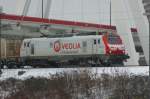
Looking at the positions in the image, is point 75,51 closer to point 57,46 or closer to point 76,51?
point 76,51

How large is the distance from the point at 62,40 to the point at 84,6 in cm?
4840

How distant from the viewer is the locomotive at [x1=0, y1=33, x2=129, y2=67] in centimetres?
3634

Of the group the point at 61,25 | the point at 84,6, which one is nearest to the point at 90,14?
the point at 84,6

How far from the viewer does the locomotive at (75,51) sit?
3634 cm

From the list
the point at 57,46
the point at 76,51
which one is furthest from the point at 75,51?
the point at 57,46

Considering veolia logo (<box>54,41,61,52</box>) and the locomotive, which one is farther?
veolia logo (<box>54,41,61,52</box>)

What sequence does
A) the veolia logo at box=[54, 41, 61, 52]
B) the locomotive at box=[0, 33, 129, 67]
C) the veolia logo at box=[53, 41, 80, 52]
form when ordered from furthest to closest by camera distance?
the veolia logo at box=[54, 41, 61, 52] → the veolia logo at box=[53, 41, 80, 52] → the locomotive at box=[0, 33, 129, 67]

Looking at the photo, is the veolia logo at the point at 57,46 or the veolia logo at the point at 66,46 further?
the veolia logo at the point at 57,46

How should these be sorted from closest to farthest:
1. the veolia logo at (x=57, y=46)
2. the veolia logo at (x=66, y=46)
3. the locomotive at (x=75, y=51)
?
the locomotive at (x=75, y=51)
the veolia logo at (x=66, y=46)
the veolia logo at (x=57, y=46)

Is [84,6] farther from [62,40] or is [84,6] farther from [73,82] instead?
[73,82]

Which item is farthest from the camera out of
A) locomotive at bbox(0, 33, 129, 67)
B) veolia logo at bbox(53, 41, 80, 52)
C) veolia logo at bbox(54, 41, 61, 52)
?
veolia logo at bbox(54, 41, 61, 52)

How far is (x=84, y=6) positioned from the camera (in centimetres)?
8644

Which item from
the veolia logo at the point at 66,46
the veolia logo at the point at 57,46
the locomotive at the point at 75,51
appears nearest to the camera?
the locomotive at the point at 75,51

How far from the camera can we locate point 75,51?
37.8m
